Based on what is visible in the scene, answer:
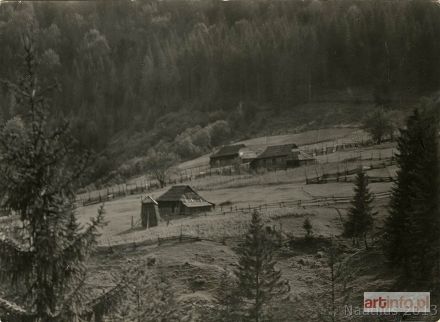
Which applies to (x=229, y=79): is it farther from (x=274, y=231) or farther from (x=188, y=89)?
(x=274, y=231)

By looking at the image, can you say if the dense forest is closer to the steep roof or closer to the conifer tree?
the steep roof

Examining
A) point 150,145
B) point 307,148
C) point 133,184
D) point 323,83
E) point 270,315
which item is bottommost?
point 270,315

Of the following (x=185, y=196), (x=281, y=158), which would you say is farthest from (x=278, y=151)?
(x=185, y=196)

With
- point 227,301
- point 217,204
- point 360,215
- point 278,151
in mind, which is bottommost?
point 227,301

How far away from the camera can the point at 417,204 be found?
13.0 m

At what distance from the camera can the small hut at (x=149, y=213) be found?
54.4ft

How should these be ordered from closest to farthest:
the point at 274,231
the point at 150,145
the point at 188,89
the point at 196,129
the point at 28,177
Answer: the point at 28,177, the point at 274,231, the point at 150,145, the point at 196,129, the point at 188,89

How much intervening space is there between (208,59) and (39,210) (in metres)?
31.4

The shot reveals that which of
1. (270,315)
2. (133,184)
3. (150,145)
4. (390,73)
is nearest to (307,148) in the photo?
(390,73)

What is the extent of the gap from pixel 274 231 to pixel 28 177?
369 inches

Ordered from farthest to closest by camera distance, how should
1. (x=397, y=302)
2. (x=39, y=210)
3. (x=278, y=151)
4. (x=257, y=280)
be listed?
(x=278, y=151) → (x=257, y=280) → (x=397, y=302) → (x=39, y=210)

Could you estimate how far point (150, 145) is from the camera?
96.4 ft

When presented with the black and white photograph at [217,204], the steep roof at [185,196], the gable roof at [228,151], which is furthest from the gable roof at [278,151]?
the steep roof at [185,196]

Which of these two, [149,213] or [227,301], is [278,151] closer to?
[149,213]
